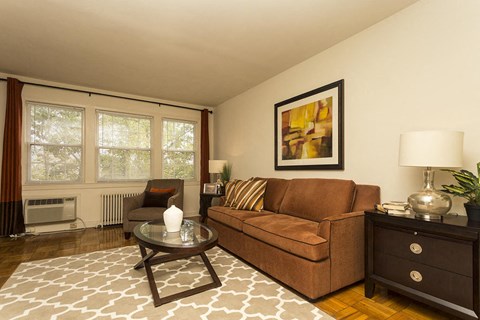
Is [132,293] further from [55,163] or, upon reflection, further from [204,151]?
[204,151]

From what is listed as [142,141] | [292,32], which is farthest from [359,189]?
[142,141]

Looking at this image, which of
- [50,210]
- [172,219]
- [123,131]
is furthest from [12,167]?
[172,219]

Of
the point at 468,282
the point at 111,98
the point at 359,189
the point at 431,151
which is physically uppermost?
the point at 111,98

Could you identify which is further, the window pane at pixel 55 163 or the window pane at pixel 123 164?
the window pane at pixel 123 164

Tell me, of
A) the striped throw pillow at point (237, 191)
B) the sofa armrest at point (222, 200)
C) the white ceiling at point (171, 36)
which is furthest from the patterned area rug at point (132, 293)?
the white ceiling at point (171, 36)

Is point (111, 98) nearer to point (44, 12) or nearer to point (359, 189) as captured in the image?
point (44, 12)

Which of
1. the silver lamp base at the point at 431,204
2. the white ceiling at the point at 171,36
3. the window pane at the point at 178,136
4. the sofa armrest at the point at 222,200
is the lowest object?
the sofa armrest at the point at 222,200

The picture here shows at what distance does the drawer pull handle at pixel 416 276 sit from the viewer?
164cm

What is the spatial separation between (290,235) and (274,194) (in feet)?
4.18

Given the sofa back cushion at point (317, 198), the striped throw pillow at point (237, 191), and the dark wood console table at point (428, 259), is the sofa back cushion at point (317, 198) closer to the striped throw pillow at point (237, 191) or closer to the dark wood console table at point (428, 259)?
the dark wood console table at point (428, 259)

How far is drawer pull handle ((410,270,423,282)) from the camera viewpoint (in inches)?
64.6

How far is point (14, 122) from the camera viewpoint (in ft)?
11.9

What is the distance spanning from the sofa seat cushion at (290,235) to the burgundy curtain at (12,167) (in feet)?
11.7

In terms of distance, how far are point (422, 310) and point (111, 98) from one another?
202 inches
